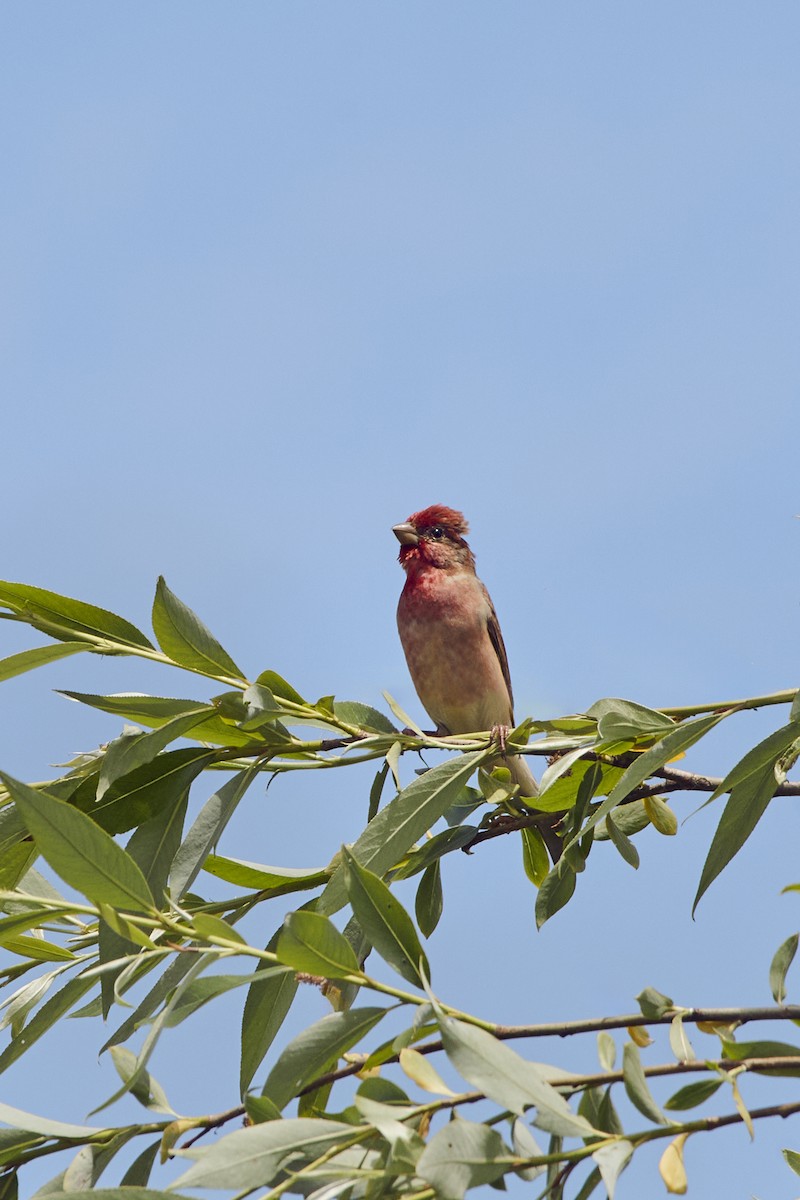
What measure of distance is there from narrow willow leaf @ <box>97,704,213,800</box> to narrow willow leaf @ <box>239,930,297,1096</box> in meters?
0.51

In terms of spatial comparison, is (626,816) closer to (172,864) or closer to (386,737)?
(386,737)

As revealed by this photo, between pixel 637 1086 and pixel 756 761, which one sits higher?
pixel 756 761

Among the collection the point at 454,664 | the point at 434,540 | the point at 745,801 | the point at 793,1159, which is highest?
the point at 434,540

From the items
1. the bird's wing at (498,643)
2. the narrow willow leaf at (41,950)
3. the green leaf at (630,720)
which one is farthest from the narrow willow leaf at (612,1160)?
the bird's wing at (498,643)

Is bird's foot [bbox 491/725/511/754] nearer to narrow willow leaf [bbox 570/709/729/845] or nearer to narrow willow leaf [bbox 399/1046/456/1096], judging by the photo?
narrow willow leaf [bbox 570/709/729/845]

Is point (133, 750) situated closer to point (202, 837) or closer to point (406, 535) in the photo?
point (202, 837)

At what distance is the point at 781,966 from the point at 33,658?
1692 millimetres

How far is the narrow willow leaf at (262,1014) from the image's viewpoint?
3.00 m

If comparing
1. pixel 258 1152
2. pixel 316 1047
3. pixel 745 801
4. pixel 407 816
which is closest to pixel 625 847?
pixel 745 801

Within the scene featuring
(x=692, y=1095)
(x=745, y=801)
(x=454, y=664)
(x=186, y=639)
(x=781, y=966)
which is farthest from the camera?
(x=454, y=664)

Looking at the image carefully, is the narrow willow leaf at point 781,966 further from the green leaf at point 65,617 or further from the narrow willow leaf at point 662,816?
the green leaf at point 65,617

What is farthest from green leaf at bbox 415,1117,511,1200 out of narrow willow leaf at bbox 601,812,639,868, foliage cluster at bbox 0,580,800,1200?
narrow willow leaf at bbox 601,812,639,868

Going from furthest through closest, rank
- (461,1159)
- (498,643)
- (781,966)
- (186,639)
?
1. (498,643)
2. (186,639)
3. (781,966)
4. (461,1159)

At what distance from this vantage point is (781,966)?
2594mm
